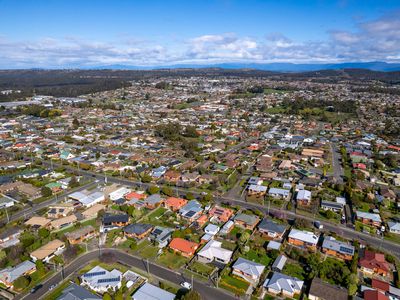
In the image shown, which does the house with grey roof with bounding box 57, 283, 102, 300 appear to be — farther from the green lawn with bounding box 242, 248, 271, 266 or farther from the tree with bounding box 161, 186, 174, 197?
the tree with bounding box 161, 186, 174, 197

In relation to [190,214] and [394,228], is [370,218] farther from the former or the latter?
[190,214]

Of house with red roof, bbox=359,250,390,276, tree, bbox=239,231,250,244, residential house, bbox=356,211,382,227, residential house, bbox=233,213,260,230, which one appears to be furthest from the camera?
residential house, bbox=356,211,382,227

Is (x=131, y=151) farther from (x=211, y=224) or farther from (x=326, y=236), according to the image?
(x=326, y=236)

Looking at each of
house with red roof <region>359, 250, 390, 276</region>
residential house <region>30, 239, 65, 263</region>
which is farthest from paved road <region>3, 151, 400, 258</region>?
residential house <region>30, 239, 65, 263</region>

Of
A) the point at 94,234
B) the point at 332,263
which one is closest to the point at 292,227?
the point at 332,263

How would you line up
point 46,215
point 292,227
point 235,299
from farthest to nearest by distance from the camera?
point 46,215
point 292,227
point 235,299

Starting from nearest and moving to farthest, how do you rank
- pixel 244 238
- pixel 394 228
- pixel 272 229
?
pixel 244 238 → pixel 272 229 → pixel 394 228

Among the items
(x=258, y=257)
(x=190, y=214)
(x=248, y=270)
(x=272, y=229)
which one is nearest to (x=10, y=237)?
(x=190, y=214)
